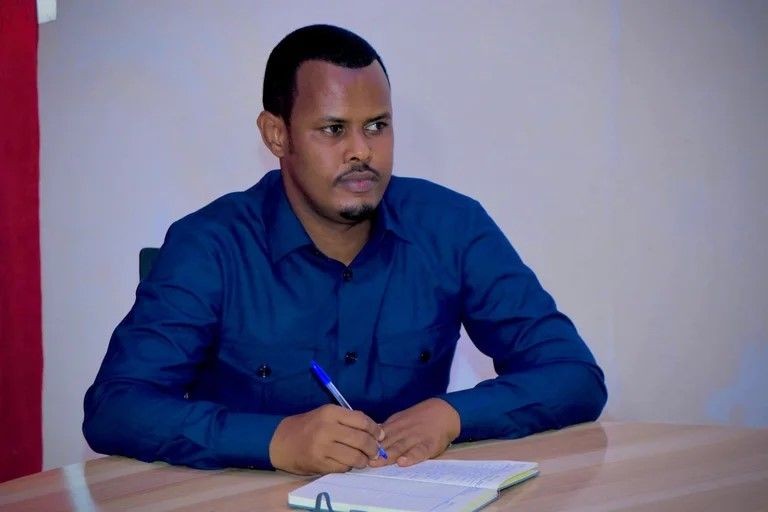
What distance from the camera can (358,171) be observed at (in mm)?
1826

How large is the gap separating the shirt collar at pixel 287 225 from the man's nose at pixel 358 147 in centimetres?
19

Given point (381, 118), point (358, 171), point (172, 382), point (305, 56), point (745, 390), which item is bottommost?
point (745, 390)

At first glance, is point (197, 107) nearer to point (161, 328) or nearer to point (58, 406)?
point (58, 406)

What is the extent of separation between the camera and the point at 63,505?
1243mm

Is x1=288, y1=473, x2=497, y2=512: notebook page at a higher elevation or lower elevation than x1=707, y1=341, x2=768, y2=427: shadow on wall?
higher

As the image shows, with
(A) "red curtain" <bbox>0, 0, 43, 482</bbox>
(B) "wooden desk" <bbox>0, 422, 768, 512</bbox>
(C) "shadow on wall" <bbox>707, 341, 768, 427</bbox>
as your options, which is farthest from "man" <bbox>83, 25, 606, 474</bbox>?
(C) "shadow on wall" <bbox>707, 341, 768, 427</bbox>

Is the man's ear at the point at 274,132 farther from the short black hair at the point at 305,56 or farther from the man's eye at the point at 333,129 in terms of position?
the man's eye at the point at 333,129

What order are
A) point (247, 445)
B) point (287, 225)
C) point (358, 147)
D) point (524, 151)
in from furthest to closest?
point (524, 151)
point (287, 225)
point (358, 147)
point (247, 445)

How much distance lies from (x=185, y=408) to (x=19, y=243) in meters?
1.01

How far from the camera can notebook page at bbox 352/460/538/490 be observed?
1247mm

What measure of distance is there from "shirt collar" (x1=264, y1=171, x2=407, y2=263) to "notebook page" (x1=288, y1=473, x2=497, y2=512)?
68 centimetres

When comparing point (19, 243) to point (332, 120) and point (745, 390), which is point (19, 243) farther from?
point (745, 390)

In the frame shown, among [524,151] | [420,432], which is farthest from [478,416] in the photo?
[524,151]

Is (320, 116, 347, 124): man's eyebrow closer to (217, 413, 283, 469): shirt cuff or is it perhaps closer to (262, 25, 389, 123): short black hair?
(262, 25, 389, 123): short black hair
